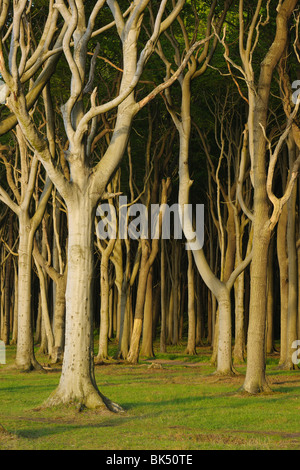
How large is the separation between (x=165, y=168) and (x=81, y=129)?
53.3ft

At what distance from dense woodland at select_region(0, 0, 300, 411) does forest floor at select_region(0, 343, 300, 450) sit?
0.76m

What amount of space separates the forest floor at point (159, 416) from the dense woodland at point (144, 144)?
0.76 m

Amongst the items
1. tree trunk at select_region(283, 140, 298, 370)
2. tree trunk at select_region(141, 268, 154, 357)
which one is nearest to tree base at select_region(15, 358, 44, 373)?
tree trunk at select_region(141, 268, 154, 357)

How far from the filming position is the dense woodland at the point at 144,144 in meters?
14.0

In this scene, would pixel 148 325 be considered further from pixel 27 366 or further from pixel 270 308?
pixel 27 366

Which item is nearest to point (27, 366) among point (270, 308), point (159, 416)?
point (159, 416)

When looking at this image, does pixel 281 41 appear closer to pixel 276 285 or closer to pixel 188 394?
pixel 188 394

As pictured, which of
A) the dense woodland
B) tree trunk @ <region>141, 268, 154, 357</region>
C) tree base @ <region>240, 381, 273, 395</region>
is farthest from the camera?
tree trunk @ <region>141, 268, 154, 357</region>

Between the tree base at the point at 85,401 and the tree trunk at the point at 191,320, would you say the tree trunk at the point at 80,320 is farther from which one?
the tree trunk at the point at 191,320

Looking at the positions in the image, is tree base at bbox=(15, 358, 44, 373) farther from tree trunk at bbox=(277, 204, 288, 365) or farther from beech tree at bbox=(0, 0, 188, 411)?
beech tree at bbox=(0, 0, 188, 411)

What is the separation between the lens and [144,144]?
32094 millimetres

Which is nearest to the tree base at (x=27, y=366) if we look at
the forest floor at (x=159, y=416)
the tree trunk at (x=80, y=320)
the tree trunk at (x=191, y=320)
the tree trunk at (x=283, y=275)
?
the forest floor at (x=159, y=416)

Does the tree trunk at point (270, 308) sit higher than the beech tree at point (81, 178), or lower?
lower

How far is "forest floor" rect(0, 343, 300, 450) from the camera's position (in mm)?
10500
